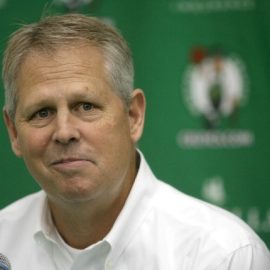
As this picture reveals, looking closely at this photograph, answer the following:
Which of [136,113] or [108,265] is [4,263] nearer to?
[108,265]

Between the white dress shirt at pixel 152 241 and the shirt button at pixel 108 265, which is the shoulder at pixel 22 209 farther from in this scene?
the shirt button at pixel 108 265

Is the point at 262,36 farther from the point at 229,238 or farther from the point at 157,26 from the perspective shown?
the point at 229,238

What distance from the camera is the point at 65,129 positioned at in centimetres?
200

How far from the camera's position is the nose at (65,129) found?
2.00 meters

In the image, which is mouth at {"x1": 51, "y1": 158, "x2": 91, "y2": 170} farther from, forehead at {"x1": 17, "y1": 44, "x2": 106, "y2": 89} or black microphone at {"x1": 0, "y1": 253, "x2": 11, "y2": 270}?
black microphone at {"x1": 0, "y1": 253, "x2": 11, "y2": 270}

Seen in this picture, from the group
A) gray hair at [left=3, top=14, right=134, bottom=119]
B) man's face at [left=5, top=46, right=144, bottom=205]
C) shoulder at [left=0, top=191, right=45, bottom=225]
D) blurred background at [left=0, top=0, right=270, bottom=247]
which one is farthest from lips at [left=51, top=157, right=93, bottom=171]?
blurred background at [left=0, top=0, right=270, bottom=247]

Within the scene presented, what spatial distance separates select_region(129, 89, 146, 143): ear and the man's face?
0.31 ft

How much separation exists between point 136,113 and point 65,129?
1.16 feet

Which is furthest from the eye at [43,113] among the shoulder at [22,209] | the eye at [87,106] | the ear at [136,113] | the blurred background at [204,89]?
the blurred background at [204,89]

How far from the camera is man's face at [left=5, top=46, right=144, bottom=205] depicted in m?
2.04

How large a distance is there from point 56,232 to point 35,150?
36cm

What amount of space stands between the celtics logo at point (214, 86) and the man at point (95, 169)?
42.8 inches

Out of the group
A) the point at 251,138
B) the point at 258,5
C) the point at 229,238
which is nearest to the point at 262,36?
the point at 258,5

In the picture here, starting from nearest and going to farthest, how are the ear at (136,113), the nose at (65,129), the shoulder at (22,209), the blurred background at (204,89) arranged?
the nose at (65,129) < the ear at (136,113) < the shoulder at (22,209) < the blurred background at (204,89)
